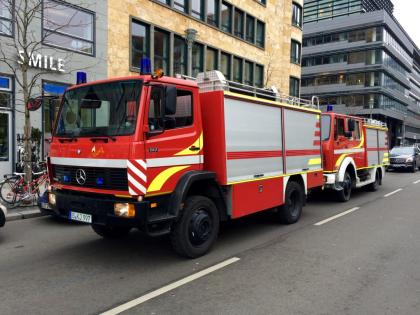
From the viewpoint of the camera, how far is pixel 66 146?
5.61 metres

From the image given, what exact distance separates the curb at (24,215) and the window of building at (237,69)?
18294 mm

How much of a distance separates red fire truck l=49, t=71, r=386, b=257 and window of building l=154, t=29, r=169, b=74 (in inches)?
522

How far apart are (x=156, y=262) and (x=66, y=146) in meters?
2.11

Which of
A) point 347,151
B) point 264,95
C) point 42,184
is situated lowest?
point 42,184

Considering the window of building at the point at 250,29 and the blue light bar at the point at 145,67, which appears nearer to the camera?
the blue light bar at the point at 145,67

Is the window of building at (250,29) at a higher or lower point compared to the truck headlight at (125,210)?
higher

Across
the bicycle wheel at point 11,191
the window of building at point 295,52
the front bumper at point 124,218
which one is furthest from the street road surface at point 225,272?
the window of building at point 295,52

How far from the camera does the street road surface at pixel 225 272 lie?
413cm

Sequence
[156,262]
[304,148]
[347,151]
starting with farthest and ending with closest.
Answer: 1. [347,151]
2. [304,148]
3. [156,262]

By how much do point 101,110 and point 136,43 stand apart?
1420cm

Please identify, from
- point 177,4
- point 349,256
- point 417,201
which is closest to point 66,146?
point 349,256

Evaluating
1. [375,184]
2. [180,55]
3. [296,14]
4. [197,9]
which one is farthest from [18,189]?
[296,14]

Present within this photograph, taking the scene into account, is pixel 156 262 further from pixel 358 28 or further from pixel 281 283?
pixel 358 28

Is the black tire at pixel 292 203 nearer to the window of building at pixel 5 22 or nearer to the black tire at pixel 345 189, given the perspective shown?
the black tire at pixel 345 189
